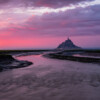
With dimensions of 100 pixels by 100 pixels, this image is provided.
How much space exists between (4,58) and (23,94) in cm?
2545

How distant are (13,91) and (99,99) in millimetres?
7570

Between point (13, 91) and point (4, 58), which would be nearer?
point (13, 91)

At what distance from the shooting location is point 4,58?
121 feet

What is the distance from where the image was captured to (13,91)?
45.3ft

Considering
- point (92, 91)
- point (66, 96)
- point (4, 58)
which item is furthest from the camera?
point (4, 58)

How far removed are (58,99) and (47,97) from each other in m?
0.99

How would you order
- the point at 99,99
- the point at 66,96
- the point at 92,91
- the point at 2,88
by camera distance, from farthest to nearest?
the point at 2,88, the point at 92,91, the point at 66,96, the point at 99,99

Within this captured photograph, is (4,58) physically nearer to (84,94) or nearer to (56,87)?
(56,87)

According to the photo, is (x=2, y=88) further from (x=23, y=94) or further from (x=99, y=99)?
(x=99, y=99)

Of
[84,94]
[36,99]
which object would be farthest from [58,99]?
[84,94]

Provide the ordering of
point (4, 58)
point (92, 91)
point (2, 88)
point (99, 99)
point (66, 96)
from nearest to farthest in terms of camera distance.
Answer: point (99, 99) → point (66, 96) → point (92, 91) → point (2, 88) → point (4, 58)

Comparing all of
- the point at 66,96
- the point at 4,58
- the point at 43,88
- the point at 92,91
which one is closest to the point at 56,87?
the point at 43,88

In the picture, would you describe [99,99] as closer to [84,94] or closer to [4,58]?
[84,94]

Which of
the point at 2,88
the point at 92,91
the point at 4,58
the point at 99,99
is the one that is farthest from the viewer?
the point at 4,58
